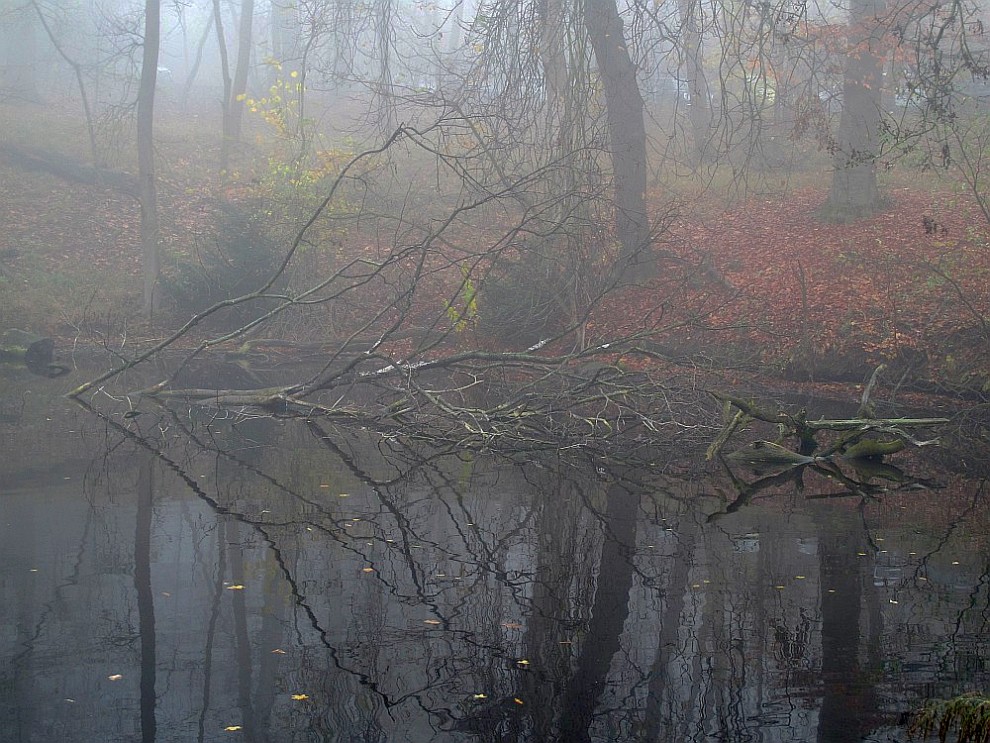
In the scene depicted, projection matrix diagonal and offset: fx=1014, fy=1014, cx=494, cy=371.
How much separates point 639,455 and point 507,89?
6.59 m

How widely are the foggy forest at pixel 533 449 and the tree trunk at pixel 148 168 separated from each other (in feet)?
0.35

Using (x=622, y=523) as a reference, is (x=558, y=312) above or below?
above

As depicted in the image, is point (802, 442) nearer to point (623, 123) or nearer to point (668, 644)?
point (668, 644)

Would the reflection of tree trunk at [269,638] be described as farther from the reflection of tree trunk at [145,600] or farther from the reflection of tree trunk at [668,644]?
the reflection of tree trunk at [668,644]

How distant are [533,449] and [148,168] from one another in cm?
1437

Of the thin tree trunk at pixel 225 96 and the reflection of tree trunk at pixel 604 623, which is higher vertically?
the thin tree trunk at pixel 225 96

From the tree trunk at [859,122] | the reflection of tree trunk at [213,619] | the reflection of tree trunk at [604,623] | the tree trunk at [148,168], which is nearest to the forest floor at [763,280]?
the tree trunk at [859,122]

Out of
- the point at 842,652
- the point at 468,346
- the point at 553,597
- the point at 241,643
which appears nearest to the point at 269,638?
the point at 241,643

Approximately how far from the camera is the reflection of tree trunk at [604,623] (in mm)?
4250

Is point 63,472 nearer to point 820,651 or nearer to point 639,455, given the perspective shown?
point 639,455

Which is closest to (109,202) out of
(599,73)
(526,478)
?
(599,73)

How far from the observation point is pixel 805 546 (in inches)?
273

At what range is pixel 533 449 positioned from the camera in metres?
10.7

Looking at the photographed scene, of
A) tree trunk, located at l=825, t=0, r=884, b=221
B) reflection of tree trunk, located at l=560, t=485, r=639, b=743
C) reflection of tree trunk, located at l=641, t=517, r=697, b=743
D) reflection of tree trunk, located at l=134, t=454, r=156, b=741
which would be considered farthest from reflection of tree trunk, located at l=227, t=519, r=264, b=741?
tree trunk, located at l=825, t=0, r=884, b=221
